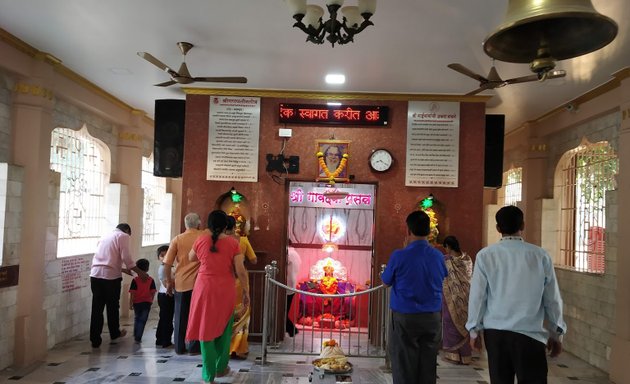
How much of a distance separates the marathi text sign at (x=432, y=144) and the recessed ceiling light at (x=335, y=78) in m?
Answer: 1.22

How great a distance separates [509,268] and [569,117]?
18.3 feet

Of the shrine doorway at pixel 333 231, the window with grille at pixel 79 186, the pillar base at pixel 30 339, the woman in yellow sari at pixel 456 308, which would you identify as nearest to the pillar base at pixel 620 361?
the woman in yellow sari at pixel 456 308

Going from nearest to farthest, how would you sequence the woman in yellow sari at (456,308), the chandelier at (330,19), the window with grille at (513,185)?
the chandelier at (330,19) < the woman in yellow sari at (456,308) < the window with grille at (513,185)

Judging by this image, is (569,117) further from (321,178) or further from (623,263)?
(321,178)

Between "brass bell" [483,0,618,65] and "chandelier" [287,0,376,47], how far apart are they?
4.72ft

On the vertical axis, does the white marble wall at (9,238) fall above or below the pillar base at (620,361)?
above

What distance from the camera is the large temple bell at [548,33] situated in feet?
5.17

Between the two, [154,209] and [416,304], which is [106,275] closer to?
[154,209]

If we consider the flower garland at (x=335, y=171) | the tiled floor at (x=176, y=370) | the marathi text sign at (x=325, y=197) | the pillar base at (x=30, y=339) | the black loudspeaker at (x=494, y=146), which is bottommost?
the tiled floor at (x=176, y=370)

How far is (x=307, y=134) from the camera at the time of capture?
23.3 ft

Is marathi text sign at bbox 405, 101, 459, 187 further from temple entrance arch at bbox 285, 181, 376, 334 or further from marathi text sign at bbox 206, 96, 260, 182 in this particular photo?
marathi text sign at bbox 206, 96, 260, 182

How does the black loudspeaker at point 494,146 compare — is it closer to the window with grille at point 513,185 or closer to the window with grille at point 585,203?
the window with grille at point 585,203

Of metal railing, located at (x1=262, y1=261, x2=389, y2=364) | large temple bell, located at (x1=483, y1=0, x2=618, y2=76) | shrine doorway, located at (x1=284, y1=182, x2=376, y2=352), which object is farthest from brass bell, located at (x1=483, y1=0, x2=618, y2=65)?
shrine doorway, located at (x1=284, y1=182, x2=376, y2=352)

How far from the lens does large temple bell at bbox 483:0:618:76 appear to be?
62.1 inches
